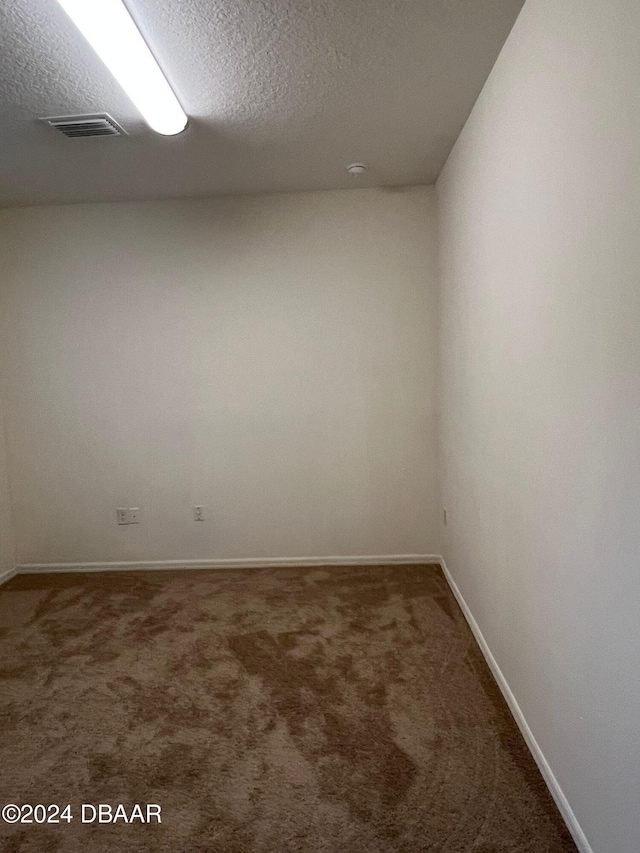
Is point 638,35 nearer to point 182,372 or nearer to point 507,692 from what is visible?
point 507,692

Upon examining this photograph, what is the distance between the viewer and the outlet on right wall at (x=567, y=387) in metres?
1.17

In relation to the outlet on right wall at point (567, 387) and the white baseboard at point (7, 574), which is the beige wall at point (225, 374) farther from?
the outlet on right wall at point (567, 387)

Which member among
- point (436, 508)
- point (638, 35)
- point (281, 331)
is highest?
point (638, 35)

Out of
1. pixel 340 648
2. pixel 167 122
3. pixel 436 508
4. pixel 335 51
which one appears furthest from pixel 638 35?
pixel 436 508

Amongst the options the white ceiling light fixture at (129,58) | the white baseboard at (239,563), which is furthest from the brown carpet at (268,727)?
the white ceiling light fixture at (129,58)

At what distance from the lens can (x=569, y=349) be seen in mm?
1457

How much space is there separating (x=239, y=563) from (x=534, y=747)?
2.39m

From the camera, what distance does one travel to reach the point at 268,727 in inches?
80.7

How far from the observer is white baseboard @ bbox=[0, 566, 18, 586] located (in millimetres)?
3658

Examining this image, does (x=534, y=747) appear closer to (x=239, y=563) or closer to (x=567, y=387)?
(x=567, y=387)

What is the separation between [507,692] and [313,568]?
1.76 meters

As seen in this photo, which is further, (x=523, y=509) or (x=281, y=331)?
(x=281, y=331)

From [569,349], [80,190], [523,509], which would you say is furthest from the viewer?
[80,190]

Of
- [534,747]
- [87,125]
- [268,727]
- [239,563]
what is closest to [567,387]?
[534,747]
